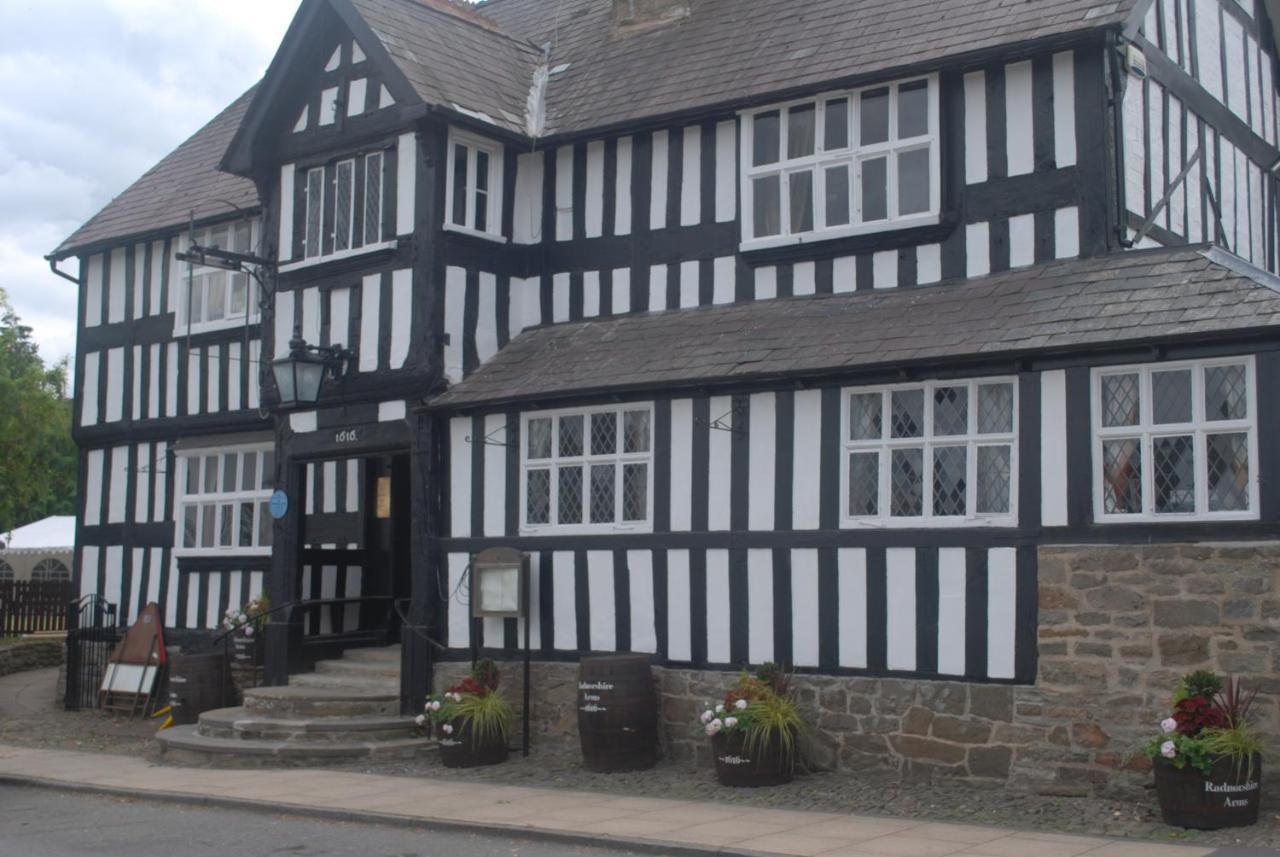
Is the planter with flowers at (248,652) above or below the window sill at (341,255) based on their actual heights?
below

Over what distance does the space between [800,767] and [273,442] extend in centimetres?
847

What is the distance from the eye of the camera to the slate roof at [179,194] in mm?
18812

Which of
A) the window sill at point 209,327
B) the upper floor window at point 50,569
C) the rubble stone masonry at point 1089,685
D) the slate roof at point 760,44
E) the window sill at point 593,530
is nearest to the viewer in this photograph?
the rubble stone masonry at point 1089,685

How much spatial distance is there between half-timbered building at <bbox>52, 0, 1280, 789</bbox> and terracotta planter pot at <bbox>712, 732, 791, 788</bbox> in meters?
0.55

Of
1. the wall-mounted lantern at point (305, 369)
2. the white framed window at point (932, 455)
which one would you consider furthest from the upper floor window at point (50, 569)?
the white framed window at point (932, 455)

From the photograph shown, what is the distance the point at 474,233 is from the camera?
1498 cm

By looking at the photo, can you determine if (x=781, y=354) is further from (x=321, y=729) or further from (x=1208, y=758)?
(x=321, y=729)

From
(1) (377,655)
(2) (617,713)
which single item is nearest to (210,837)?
(2) (617,713)

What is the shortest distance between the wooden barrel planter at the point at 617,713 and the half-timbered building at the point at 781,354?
0.43m

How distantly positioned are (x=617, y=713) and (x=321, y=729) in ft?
10.7

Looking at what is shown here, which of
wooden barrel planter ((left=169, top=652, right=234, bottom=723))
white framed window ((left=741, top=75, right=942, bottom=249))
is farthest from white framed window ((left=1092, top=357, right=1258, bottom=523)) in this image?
wooden barrel planter ((left=169, top=652, right=234, bottom=723))

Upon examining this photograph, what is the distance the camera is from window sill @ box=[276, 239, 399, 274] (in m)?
14.9

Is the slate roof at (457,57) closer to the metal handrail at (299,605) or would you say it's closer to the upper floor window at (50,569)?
the metal handrail at (299,605)

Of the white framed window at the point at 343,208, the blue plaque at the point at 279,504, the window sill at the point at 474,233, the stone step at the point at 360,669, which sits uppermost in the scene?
the white framed window at the point at 343,208
